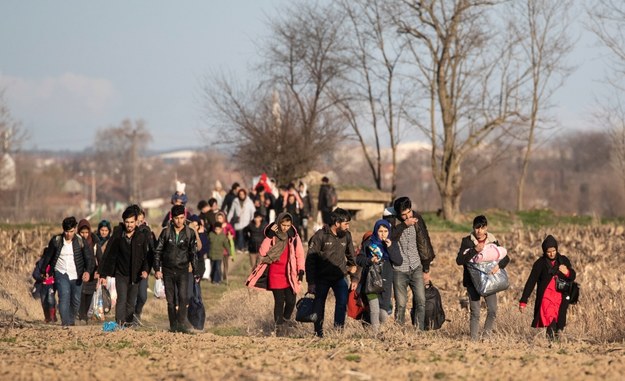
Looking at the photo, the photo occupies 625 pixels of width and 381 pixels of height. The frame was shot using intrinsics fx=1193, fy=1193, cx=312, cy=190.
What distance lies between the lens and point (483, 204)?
11262 centimetres

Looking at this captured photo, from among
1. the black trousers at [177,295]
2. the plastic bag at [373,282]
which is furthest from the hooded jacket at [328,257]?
the black trousers at [177,295]

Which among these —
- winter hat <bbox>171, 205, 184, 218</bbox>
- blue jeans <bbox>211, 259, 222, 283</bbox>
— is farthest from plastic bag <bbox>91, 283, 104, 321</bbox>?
blue jeans <bbox>211, 259, 222, 283</bbox>

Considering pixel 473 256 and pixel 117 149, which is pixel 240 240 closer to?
pixel 473 256

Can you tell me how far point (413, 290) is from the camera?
15.4 m

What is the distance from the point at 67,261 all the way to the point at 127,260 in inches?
69.2

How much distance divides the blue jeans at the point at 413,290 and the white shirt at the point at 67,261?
505 cm

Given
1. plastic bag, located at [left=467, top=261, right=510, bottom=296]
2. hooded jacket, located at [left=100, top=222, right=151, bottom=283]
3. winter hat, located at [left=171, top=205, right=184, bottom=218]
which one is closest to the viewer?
plastic bag, located at [left=467, top=261, right=510, bottom=296]

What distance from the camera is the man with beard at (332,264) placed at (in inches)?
602

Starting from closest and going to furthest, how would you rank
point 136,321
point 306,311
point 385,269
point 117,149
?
1. point 385,269
2. point 306,311
3. point 136,321
4. point 117,149

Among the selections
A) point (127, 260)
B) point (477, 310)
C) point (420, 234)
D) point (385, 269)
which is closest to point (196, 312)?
point (127, 260)

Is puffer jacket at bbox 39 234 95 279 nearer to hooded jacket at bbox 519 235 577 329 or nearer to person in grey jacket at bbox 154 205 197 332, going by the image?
person in grey jacket at bbox 154 205 197 332

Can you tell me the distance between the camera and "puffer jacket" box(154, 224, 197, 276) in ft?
51.8

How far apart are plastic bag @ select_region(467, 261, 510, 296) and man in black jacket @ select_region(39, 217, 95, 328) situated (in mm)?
5958

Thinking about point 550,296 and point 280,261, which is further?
point 280,261
